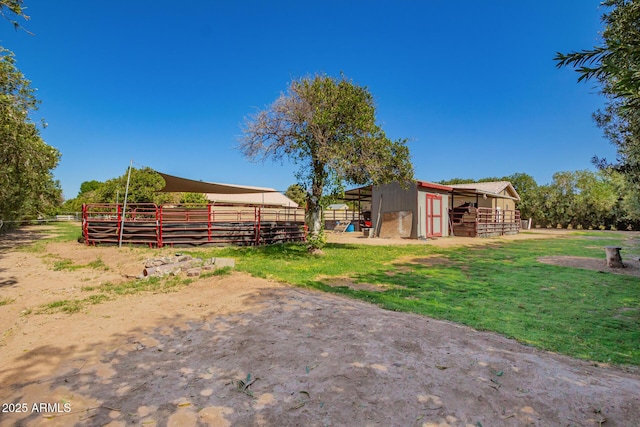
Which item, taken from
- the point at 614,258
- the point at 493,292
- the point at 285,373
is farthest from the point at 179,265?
the point at 614,258

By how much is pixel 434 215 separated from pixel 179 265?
15.7 m

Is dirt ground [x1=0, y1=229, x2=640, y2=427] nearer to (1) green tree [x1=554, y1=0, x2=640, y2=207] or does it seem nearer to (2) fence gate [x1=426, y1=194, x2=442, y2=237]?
(1) green tree [x1=554, y1=0, x2=640, y2=207]

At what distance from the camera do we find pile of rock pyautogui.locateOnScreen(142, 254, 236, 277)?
7.01m

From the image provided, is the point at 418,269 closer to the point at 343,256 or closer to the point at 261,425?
the point at 343,256

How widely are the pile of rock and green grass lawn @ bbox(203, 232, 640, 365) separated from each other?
2.19 feet

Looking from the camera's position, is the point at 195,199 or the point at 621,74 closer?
the point at 621,74

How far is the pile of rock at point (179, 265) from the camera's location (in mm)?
7014

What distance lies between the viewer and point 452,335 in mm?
3732

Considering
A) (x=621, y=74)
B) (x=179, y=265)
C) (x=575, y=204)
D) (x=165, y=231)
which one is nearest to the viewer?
(x=621, y=74)

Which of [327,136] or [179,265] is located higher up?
[327,136]

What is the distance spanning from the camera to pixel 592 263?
31.1 feet

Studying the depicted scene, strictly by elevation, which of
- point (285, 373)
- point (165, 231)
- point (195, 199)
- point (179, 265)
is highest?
point (195, 199)

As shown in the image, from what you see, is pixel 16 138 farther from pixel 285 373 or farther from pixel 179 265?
pixel 285 373

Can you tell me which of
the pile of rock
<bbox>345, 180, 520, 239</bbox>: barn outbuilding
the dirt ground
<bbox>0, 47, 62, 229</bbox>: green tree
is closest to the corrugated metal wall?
<bbox>345, 180, 520, 239</bbox>: barn outbuilding
